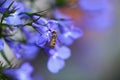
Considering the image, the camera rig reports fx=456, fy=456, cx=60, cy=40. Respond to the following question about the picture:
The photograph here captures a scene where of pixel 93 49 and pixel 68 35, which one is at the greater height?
pixel 93 49

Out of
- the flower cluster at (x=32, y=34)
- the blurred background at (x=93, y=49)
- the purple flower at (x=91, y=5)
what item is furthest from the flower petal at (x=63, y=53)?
the blurred background at (x=93, y=49)

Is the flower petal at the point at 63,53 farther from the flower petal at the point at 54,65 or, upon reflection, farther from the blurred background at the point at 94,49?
the blurred background at the point at 94,49

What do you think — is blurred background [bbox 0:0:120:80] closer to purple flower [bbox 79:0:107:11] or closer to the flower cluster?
purple flower [bbox 79:0:107:11]

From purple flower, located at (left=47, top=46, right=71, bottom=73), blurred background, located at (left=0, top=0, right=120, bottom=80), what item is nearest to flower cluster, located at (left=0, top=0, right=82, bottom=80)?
purple flower, located at (left=47, top=46, right=71, bottom=73)

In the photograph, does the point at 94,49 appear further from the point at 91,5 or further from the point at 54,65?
the point at 54,65

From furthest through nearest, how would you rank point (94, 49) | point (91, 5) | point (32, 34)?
point (94, 49), point (91, 5), point (32, 34)

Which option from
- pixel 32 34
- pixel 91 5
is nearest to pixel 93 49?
pixel 91 5

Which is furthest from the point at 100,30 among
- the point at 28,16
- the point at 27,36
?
the point at 28,16
